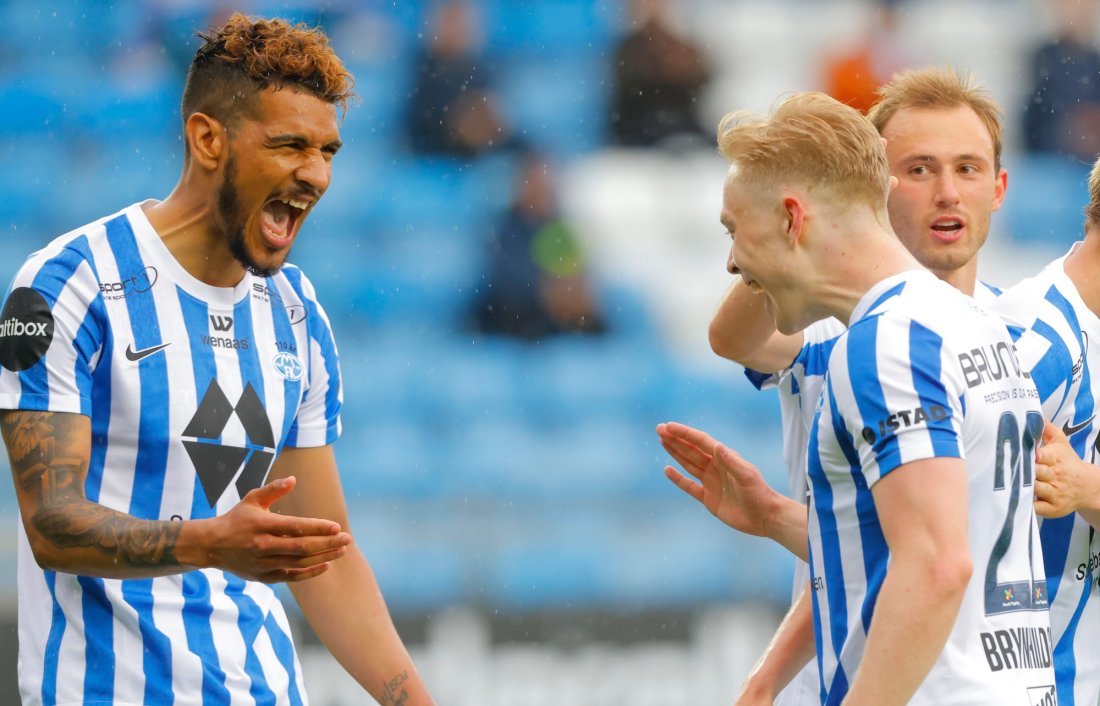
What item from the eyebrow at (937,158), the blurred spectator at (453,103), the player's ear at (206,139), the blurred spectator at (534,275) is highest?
the blurred spectator at (453,103)

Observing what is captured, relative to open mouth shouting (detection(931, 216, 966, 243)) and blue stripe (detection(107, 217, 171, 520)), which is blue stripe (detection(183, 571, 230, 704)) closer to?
blue stripe (detection(107, 217, 171, 520))

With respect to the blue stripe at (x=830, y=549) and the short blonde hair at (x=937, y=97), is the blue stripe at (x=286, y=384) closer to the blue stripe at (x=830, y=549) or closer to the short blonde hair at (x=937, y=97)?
the blue stripe at (x=830, y=549)

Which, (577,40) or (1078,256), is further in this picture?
(577,40)

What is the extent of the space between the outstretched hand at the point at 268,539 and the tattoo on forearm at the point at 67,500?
144 mm

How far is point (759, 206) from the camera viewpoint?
2770 mm

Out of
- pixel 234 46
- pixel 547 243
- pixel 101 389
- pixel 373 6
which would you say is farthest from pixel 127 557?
pixel 373 6

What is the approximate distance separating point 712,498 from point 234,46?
58.3 inches

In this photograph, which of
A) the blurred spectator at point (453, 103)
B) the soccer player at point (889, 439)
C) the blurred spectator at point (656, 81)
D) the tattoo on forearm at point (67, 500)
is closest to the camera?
the soccer player at point (889, 439)

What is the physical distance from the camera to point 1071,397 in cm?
327

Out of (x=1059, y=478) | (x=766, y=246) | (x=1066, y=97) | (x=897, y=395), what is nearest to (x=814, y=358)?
(x=1059, y=478)

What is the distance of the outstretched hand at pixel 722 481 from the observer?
334 cm

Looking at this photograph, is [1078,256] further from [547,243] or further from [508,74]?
[508,74]

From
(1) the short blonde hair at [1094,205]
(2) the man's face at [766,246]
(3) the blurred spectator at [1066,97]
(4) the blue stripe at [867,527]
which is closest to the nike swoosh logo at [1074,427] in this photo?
(1) the short blonde hair at [1094,205]

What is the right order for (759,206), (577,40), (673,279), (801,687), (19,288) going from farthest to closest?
(577,40) < (673,279) < (801,687) < (19,288) < (759,206)
